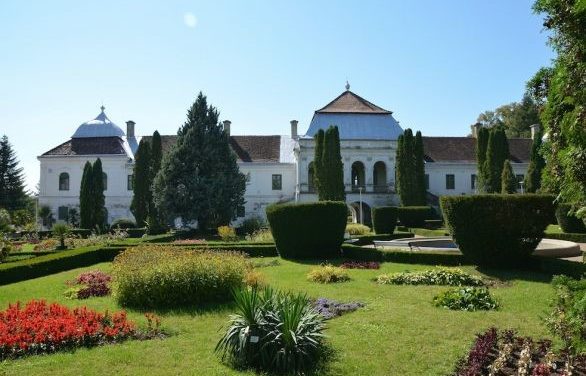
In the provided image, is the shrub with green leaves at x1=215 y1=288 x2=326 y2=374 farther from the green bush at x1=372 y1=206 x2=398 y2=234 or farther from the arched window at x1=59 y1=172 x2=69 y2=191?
the arched window at x1=59 y1=172 x2=69 y2=191

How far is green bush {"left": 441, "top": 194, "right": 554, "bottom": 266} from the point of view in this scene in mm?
13773

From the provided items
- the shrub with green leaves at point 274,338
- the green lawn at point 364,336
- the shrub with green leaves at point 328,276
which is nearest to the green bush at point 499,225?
the green lawn at point 364,336

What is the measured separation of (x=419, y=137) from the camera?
42750mm

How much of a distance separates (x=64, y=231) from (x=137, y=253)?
14.0 metres

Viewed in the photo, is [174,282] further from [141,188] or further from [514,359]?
[141,188]

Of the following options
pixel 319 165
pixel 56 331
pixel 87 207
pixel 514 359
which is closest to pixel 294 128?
pixel 319 165

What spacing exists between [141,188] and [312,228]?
90.8 feet

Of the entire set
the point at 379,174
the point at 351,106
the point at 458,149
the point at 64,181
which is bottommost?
the point at 64,181

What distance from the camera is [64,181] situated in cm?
4878

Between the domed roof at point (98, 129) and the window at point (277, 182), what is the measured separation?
17.2 metres

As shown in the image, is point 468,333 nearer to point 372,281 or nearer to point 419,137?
point 372,281

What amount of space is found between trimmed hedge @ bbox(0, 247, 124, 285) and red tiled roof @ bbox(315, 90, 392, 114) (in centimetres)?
2993

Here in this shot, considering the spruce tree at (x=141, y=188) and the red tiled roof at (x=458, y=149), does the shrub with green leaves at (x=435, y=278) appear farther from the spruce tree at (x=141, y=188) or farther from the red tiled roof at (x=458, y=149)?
the red tiled roof at (x=458, y=149)

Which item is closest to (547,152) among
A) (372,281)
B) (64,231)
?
(372,281)
